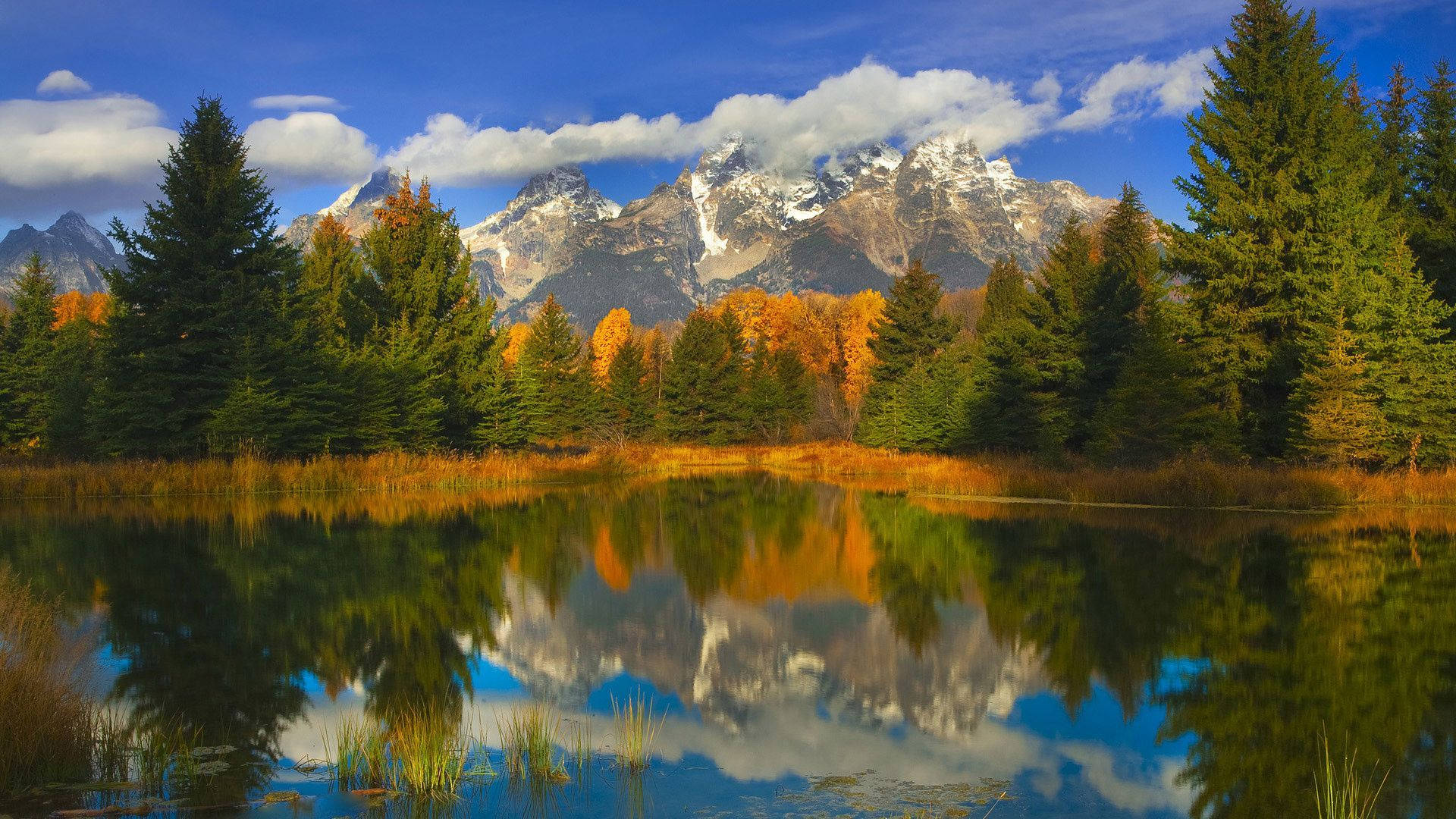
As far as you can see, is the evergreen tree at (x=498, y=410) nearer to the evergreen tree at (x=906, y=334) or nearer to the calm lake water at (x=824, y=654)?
the calm lake water at (x=824, y=654)

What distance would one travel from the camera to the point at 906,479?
33781 mm

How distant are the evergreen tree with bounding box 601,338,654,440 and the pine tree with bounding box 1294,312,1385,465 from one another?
4284 cm

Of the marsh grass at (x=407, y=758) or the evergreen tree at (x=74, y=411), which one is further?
the evergreen tree at (x=74, y=411)

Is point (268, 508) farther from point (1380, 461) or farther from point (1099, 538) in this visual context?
point (1380, 461)

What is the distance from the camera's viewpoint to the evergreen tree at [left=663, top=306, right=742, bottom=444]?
61.0 meters

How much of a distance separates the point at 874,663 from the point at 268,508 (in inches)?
724

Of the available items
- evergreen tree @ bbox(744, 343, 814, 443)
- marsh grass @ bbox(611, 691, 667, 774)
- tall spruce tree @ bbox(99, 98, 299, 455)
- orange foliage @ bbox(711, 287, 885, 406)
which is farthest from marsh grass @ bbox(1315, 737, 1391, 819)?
orange foliage @ bbox(711, 287, 885, 406)

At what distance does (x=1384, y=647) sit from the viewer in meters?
9.23

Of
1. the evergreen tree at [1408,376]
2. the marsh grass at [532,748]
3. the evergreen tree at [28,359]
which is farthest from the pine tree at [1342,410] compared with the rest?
the evergreen tree at [28,359]

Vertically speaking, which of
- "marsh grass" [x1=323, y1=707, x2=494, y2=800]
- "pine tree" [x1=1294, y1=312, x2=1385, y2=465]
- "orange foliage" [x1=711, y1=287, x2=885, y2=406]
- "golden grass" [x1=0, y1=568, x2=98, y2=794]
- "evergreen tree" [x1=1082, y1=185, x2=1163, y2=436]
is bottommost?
"marsh grass" [x1=323, y1=707, x2=494, y2=800]

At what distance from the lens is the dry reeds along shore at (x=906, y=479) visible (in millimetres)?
23594

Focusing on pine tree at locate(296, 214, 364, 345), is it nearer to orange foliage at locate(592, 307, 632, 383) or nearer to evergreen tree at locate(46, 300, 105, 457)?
evergreen tree at locate(46, 300, 105, 457)

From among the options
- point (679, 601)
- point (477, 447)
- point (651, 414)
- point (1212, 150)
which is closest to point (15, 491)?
point (477, 447)

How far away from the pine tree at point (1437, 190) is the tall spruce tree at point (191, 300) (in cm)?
3743
